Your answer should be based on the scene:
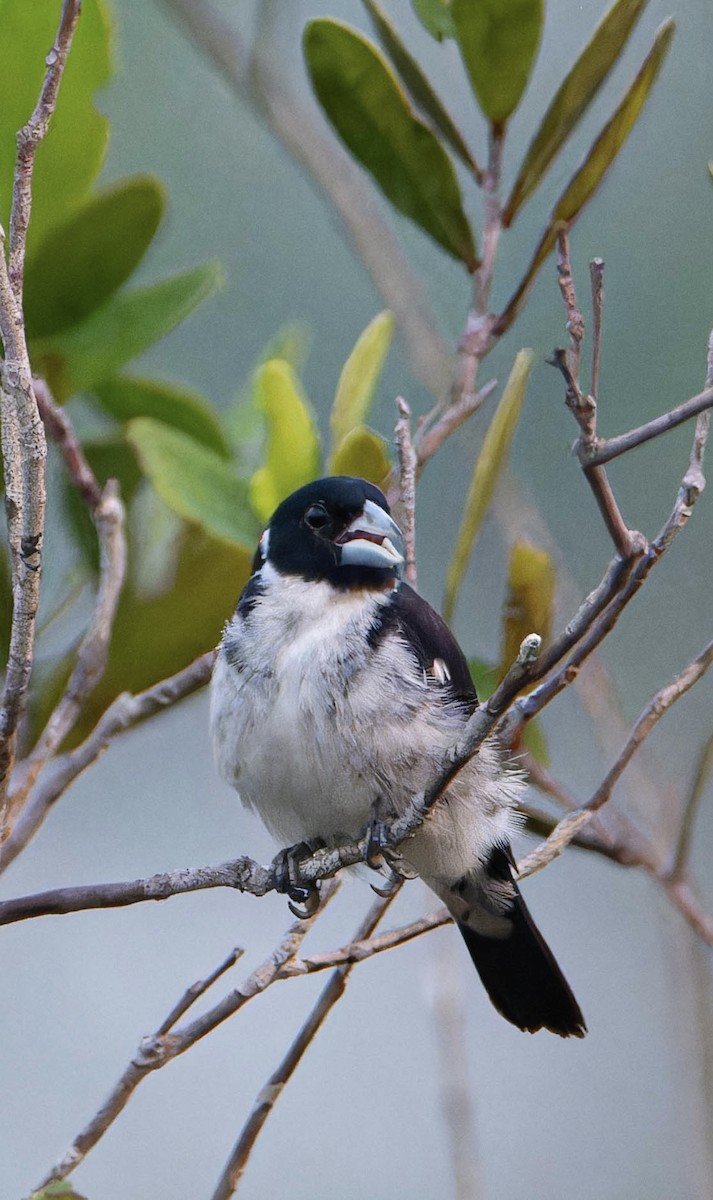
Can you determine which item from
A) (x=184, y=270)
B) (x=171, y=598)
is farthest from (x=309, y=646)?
(x=184, y=270)

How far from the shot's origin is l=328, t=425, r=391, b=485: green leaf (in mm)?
1722

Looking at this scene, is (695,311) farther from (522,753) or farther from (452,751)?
(452,751)

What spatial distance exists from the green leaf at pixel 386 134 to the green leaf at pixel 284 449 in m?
0.27

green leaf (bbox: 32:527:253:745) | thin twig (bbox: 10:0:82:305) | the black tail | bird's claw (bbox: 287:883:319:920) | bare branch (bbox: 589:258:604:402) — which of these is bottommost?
the black tail

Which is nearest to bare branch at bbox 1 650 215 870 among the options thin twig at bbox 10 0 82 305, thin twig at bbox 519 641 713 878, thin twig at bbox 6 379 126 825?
thin twig at bbox 6 379 126 825

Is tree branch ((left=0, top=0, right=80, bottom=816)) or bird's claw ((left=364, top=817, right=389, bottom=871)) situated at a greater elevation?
tree branch ((left=0, top=0, right=80, bottom=816))

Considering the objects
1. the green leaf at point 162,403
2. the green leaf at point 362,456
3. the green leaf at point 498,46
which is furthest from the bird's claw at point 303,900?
the green leaf at point 498,46

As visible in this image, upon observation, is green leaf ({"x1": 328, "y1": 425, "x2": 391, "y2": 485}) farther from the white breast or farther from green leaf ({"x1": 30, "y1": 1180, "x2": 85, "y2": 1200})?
green leaf ({"x1": 30, "y1": 1180, "x2": 85, "y2": 1200})

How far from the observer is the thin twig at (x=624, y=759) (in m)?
1.43

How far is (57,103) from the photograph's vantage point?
1.69 m

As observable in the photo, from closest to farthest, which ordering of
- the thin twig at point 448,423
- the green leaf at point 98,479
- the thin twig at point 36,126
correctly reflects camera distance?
1. the thin twig at point 36,126
2. the thin twig at point 448,423
3. the green leaf at point 98,479

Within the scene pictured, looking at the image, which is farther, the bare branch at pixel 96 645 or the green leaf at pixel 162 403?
the green leaf at pixel 162 403

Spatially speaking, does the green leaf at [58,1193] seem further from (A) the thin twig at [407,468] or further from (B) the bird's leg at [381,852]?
(A) the thin twig at [407,468]

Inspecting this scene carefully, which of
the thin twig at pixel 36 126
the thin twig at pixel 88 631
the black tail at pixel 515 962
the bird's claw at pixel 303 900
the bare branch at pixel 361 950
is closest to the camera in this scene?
the thin twig at pixel 36 126
